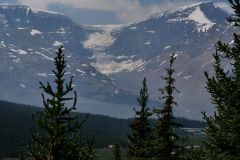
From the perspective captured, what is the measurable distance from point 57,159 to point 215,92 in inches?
388

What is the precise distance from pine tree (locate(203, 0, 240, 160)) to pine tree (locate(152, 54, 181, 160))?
21.2ft

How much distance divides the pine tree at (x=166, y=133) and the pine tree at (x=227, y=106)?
Answer: 6.47 m

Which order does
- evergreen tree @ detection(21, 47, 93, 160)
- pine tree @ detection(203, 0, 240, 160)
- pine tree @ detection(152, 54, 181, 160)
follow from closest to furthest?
evergreen tree @ detection(21, 47, 93, 160) → pine tree @ detection(203, 0, 240, 160) → pine tree @ detection(152, 54, 181, 160)

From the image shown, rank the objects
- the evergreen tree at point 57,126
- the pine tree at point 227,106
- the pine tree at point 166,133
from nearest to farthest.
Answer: the evergreen tree at point 57,126, the pine tree at point 227,106, the pine tree at point 166,133

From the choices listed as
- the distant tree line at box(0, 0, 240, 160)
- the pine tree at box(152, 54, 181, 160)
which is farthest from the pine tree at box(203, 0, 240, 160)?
the pine tree at box(152, 54, 181, 160)

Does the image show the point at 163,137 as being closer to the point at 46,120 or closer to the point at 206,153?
the point at 206,153

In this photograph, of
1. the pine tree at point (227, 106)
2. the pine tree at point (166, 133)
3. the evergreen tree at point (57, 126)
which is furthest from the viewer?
the pine tree at point (166, 133)

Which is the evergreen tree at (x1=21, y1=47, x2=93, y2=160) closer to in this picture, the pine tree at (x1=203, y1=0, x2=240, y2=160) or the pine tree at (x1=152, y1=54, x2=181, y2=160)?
the pine tree at (x1=203, y1=0, x2=240, y2=160)

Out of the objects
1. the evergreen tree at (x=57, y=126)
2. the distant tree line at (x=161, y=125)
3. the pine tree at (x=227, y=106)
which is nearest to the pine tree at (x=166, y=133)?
the distant tree line at (x=161, y=125)

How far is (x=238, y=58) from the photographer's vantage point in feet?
75.6

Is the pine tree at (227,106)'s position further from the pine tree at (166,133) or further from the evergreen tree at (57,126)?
the evergreen tree at (57,126)

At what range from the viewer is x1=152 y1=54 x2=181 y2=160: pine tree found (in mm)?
31219

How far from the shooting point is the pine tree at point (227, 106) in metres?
22.1

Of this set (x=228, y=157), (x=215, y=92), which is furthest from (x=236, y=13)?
(x=228, y=157)
